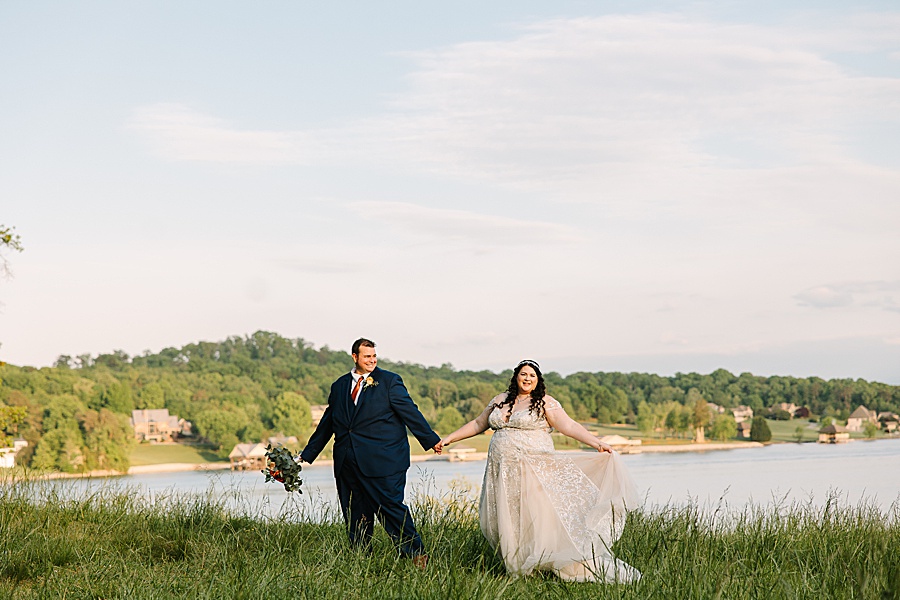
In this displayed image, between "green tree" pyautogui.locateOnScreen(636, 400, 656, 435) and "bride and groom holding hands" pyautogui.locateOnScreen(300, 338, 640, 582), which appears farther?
"green tree" pyautogui.locateOnScreen(636, 400, 656, 435)

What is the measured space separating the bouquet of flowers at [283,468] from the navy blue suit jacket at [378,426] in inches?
24.4

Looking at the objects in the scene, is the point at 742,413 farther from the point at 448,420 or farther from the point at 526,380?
the point at 526,380

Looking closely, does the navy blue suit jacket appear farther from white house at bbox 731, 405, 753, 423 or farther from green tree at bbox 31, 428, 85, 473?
white house at bbox 731, 405, 753, 423

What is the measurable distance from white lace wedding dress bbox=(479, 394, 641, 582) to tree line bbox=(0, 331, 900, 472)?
169ft

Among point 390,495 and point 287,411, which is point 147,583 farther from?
point 287,411

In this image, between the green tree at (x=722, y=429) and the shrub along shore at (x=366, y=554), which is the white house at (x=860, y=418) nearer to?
the green tree at (x=722, y=429)

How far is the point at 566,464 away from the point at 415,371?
254 feet

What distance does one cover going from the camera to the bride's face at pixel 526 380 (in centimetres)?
739

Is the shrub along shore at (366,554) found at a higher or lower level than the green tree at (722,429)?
higher

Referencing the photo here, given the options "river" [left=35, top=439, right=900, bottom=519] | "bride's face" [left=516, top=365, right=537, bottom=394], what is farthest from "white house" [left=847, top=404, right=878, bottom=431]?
"bride's face" [left=516, top=365, right=537, bottom=394]

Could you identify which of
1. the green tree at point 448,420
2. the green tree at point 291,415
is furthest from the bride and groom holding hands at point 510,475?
the green tree at point 291,415

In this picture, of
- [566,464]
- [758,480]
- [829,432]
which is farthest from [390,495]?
[829,432]

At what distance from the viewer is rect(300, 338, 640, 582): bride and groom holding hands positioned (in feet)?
22.4

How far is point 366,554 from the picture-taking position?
24.2 feet
